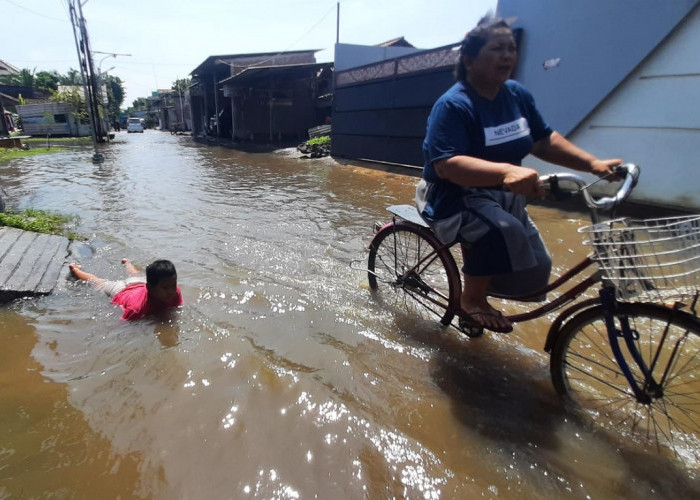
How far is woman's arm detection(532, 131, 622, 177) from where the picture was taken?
229cm

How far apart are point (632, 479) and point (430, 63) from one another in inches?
435

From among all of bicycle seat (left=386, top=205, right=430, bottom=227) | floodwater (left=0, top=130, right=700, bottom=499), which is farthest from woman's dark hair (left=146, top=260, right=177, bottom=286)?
bicycle seat (left=386, top=205, right=430, bottom=227)

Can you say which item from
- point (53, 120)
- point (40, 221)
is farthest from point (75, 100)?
point (40, 221)

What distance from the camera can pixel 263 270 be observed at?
444 cm

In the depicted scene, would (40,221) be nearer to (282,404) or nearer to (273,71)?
(282,404)

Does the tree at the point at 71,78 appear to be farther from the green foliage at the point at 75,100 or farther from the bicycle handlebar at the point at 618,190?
the bicycle handlebar at the point at 618,190

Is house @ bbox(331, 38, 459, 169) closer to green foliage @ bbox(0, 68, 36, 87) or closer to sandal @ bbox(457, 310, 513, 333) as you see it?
sandal @ bbox(457, 310, 513, 333)

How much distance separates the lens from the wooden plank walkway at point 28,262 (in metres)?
3.66

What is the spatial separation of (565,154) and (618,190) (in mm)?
684

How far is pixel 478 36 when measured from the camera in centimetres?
219

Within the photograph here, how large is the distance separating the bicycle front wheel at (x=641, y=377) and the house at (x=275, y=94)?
21220 mm

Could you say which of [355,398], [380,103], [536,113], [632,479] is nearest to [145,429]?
[355,398]

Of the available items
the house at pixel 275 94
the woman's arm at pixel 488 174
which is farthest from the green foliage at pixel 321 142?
the woman's arm at pixel 488 174

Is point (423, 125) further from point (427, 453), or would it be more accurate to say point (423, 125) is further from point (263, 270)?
point (427, 453)
